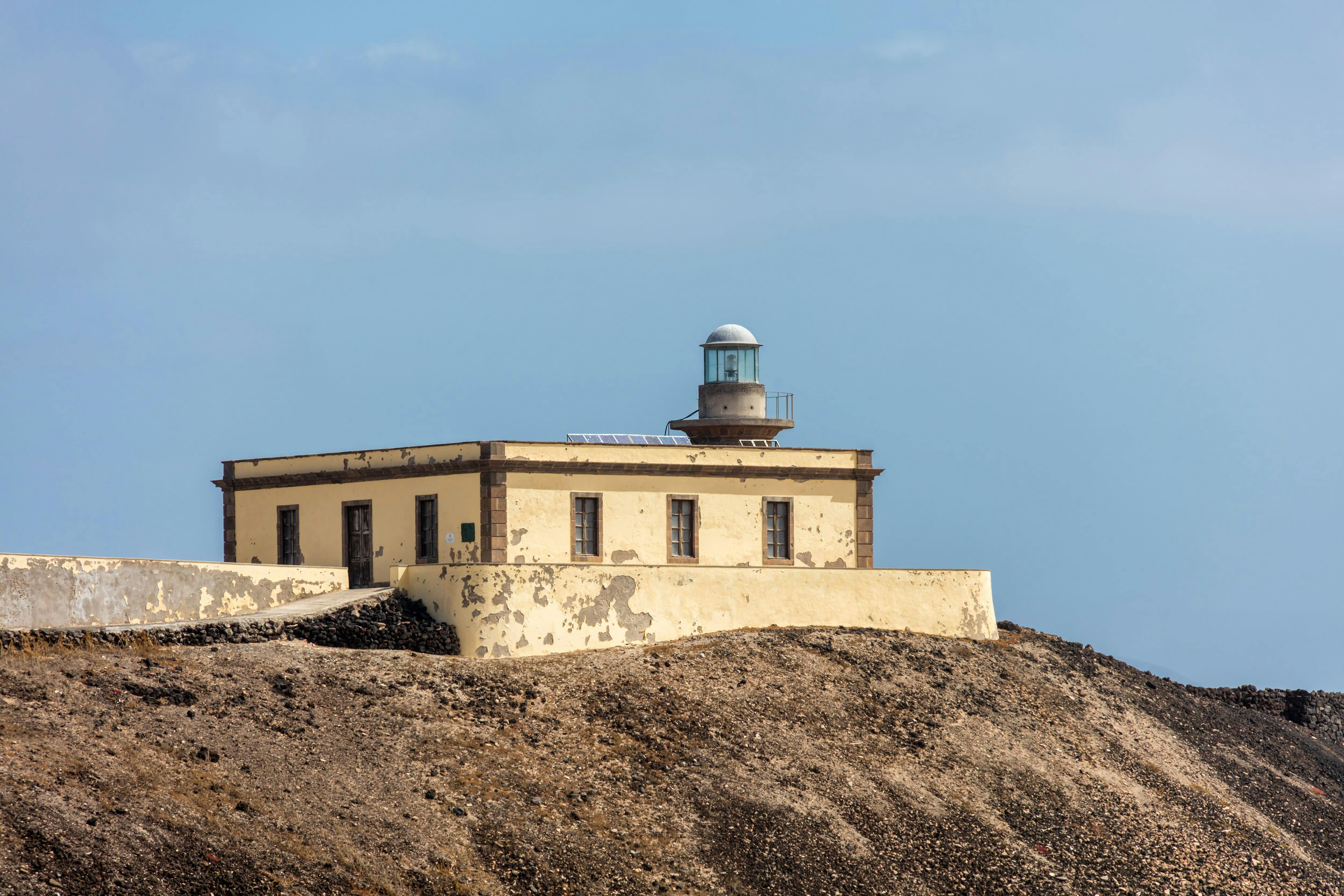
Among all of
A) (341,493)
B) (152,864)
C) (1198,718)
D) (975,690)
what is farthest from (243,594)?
(1198,718)

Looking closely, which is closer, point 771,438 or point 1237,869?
point 1237,869

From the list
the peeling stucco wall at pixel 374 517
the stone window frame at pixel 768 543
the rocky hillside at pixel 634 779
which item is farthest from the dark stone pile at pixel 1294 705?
the peeling stucco wall at pixel 374 517

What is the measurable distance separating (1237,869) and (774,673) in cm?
885

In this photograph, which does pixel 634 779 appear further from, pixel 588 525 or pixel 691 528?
pixel 691 528

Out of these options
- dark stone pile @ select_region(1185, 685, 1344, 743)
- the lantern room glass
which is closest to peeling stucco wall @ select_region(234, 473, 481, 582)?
the lantern room glass

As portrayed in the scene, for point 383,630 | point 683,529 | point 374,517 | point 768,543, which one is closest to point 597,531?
point 683,529

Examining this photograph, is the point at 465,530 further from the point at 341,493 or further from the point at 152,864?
the point at 152,864

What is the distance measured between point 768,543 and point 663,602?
484cm

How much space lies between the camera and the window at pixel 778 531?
33.9m

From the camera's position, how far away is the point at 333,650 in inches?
1011

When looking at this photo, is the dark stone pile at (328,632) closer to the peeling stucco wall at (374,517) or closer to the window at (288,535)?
the peeling stucco wall at (374,517)

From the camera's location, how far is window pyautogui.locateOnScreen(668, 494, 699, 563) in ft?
109

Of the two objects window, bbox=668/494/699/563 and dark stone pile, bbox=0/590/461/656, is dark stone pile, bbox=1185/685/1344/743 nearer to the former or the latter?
window, bbox=668/494/699/563

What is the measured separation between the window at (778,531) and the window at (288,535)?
10605 millimetres
